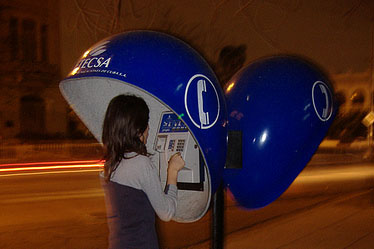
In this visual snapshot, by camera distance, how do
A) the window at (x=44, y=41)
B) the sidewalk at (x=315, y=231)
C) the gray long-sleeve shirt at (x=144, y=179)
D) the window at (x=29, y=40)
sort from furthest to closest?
the window at (x=44, y=41)
the window at (x=29, y=40)
the sidewalk at (x=315, y=231)
the gray long-sleeve shirt at (x=144, y=179)

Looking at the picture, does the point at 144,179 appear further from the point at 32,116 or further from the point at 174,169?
the point at 32,116

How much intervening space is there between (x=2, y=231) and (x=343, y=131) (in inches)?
1166

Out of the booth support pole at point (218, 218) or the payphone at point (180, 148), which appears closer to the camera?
the booth support pole at point (218, 218)

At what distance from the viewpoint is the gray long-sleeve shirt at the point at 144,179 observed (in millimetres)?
1611

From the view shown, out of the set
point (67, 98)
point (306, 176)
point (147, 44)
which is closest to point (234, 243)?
point (67, 98)

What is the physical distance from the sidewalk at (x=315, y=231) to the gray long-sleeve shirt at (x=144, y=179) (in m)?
2.77

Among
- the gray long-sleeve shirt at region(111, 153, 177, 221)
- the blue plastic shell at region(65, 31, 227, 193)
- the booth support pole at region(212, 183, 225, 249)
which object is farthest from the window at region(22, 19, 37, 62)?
the gray long-sleeve shirt at region(111, 153, 177, 221)

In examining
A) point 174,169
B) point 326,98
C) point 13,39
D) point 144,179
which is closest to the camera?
point 144,179

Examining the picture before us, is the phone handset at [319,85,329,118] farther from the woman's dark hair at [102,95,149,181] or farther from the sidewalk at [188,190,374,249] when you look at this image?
the sidewalk at [188,190,374,249]

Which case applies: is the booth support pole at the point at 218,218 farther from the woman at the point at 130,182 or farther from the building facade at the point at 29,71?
the building facade at the point at 29,71

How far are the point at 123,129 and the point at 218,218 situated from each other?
31.7 inches

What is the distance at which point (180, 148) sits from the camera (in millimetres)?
2324

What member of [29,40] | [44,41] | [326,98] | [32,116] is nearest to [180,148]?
[326,98]

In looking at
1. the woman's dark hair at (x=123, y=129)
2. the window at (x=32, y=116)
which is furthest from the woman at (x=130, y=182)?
the window at (x=32, y=116)
